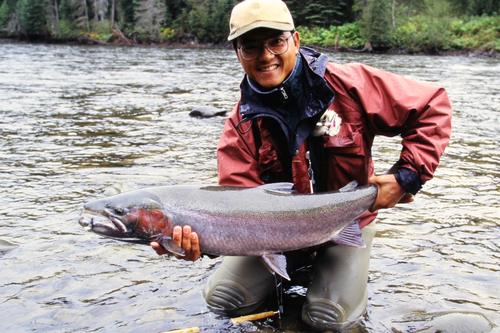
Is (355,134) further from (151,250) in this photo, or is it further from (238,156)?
(151,250)

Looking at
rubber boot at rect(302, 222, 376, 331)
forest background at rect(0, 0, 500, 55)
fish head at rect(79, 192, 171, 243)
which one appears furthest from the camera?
forest background at rect(0, 0, 500, 55)

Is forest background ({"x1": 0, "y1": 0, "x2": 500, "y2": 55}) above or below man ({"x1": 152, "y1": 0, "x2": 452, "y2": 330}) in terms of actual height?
above

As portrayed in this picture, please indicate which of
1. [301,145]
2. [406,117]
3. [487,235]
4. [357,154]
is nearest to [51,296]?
[301,145]

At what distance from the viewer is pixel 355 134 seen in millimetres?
2652

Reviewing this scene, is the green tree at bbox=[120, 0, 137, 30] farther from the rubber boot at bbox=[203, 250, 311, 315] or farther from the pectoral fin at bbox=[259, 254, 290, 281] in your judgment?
the pectoral fin at bbox=[259, 254, 290, 281]

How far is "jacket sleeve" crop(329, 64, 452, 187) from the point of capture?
98.6 inches

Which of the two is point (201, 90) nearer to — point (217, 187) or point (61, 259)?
point (61, 259)

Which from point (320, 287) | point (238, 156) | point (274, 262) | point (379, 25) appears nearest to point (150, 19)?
point (379, 25)

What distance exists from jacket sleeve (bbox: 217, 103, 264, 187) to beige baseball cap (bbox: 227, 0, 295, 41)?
1.58 ft

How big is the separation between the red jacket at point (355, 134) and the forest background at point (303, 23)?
94.2 feet

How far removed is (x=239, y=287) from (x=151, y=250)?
3.83ft

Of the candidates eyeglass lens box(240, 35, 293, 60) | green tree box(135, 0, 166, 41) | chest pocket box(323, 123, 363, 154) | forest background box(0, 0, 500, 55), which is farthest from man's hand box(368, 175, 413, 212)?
green tree box(135, 0, 166, 41)

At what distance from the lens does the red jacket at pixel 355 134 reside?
2533 millimetres

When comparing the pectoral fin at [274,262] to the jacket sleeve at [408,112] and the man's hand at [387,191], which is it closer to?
the man's hand at [387,191]
